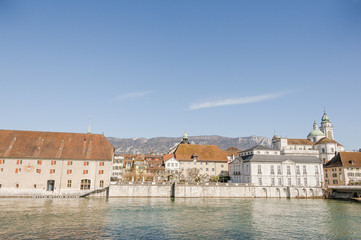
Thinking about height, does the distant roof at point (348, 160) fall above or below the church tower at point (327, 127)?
below

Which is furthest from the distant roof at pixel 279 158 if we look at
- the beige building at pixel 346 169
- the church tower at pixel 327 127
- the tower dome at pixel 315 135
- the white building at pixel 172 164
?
the church tower at pixel 327 127

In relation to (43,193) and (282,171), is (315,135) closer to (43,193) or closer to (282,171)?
(282,171)

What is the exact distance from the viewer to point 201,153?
98875 mm

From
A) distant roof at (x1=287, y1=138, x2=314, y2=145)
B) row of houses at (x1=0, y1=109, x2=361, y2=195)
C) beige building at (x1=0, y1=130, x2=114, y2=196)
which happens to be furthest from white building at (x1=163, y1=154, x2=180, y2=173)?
distant roof at (x1=287, y1=138, x2=314, y2=145)

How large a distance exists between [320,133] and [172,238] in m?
126

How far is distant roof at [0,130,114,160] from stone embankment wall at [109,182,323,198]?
9.43 metres

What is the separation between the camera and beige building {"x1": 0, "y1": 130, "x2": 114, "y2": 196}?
2515 inches

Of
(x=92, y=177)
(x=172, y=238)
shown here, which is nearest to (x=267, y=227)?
(x=172, y=238)

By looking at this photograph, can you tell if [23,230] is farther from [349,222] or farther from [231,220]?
[349,222]

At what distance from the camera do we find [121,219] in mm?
35656

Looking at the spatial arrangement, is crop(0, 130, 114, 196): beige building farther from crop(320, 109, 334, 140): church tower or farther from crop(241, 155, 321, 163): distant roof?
crop(320, 109, 334, 140): church tower

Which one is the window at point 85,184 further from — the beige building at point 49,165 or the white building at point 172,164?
the white building at point 172,164

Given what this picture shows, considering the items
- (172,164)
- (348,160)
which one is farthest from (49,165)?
(348,160)

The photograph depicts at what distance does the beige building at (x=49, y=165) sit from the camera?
210 ft
